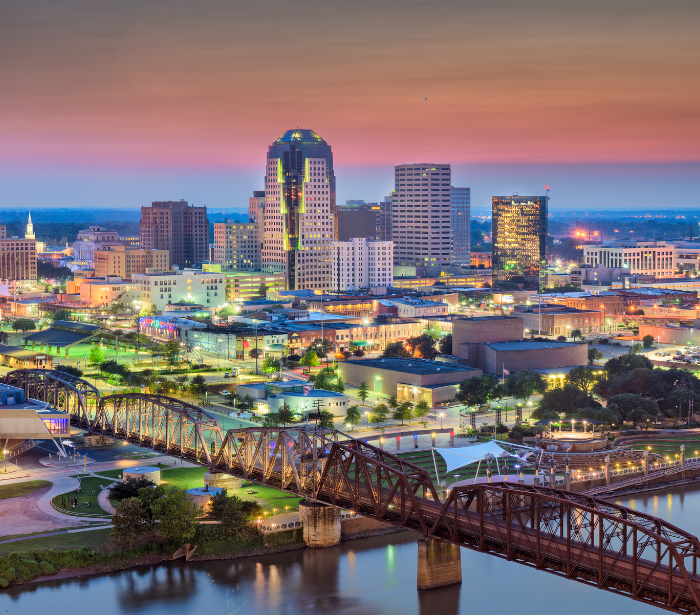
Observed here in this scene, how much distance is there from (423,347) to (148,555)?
44.3 meters

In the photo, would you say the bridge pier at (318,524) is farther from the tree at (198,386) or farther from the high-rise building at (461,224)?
the high-rise building at (461,224)

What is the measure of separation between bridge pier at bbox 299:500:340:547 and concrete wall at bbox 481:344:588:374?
33465 millimetres

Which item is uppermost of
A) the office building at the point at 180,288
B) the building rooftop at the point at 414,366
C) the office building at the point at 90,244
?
the office building at the point at 90,244

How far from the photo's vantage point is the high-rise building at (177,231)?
6816 inches

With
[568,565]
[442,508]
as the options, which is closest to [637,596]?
[568,565]

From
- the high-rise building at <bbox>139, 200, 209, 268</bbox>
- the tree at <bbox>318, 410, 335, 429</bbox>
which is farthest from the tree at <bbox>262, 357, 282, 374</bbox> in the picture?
the high-rise building at <bbox>139, 200, 209, 268</bbox>

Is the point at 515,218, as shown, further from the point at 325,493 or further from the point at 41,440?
the point at 325,493

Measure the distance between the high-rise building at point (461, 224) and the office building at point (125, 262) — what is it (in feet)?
169

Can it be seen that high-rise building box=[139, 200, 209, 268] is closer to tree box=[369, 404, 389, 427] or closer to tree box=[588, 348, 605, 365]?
tree box=[588, 348, 605, 365]

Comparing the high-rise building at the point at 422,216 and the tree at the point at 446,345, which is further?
the high-rise building at the point at 422,216

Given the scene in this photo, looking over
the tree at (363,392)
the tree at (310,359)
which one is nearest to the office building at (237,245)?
the tree at (310,359)

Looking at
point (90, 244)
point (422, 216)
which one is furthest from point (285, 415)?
point (90, 244)

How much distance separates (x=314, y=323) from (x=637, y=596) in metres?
64.8

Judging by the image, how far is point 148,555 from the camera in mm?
35781
